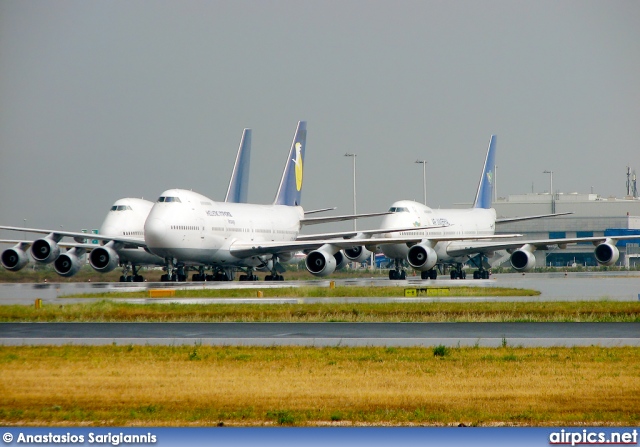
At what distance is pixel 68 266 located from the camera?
2448 inches

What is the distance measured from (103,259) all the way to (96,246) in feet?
3.86

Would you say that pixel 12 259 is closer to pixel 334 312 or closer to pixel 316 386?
pixel 334 312

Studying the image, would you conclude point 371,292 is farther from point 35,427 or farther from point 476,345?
point 35,427

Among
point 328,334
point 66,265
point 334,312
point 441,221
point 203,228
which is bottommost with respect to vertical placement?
point 328,334

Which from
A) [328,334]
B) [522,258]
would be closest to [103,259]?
[522,258]

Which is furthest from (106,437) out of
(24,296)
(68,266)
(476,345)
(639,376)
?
(68,266)

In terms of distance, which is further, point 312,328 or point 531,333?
point 312,328

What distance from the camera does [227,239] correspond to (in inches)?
2581

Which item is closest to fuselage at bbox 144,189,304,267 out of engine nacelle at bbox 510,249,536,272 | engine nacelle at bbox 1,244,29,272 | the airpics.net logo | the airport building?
engine nacelle at bbox 1,244,29,272

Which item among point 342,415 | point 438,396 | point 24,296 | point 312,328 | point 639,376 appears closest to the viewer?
point 342,415

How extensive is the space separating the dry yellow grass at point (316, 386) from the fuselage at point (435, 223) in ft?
147

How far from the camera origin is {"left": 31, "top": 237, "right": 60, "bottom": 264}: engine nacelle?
201 ft

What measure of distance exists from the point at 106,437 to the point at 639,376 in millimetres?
10738

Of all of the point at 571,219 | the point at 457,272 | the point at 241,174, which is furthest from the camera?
the point at 571,219
